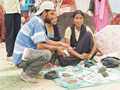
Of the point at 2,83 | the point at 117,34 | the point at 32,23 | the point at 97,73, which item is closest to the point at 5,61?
the point at 2,83

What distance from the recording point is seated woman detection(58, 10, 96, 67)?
412 centimetres

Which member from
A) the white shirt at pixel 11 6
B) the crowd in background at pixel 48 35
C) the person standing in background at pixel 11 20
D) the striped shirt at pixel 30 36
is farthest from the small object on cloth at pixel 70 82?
the white shirt at pixel 11 6

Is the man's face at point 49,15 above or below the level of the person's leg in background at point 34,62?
above

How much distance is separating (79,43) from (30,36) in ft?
4.45

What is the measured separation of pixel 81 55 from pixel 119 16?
A: 130 inches

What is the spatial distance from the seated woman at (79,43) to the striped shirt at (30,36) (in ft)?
3.82

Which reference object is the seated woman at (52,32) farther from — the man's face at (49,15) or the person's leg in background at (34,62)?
the person's leg in background at (34,62)

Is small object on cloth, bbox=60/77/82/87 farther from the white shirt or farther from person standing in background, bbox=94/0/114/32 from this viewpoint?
person standing in background, bbox=94/0/114/32

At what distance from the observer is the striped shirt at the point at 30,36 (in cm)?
300

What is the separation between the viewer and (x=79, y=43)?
4121 millimetres

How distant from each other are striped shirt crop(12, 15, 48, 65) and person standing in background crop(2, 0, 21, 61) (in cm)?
169

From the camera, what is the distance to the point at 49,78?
11.0 ft

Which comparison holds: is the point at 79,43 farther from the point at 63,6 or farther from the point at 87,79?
the point at 63,6

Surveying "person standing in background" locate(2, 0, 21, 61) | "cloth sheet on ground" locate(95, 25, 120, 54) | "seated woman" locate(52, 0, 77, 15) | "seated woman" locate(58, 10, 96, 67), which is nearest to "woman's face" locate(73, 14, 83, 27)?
"seated woman" locate(58, 10, 96, 67)
